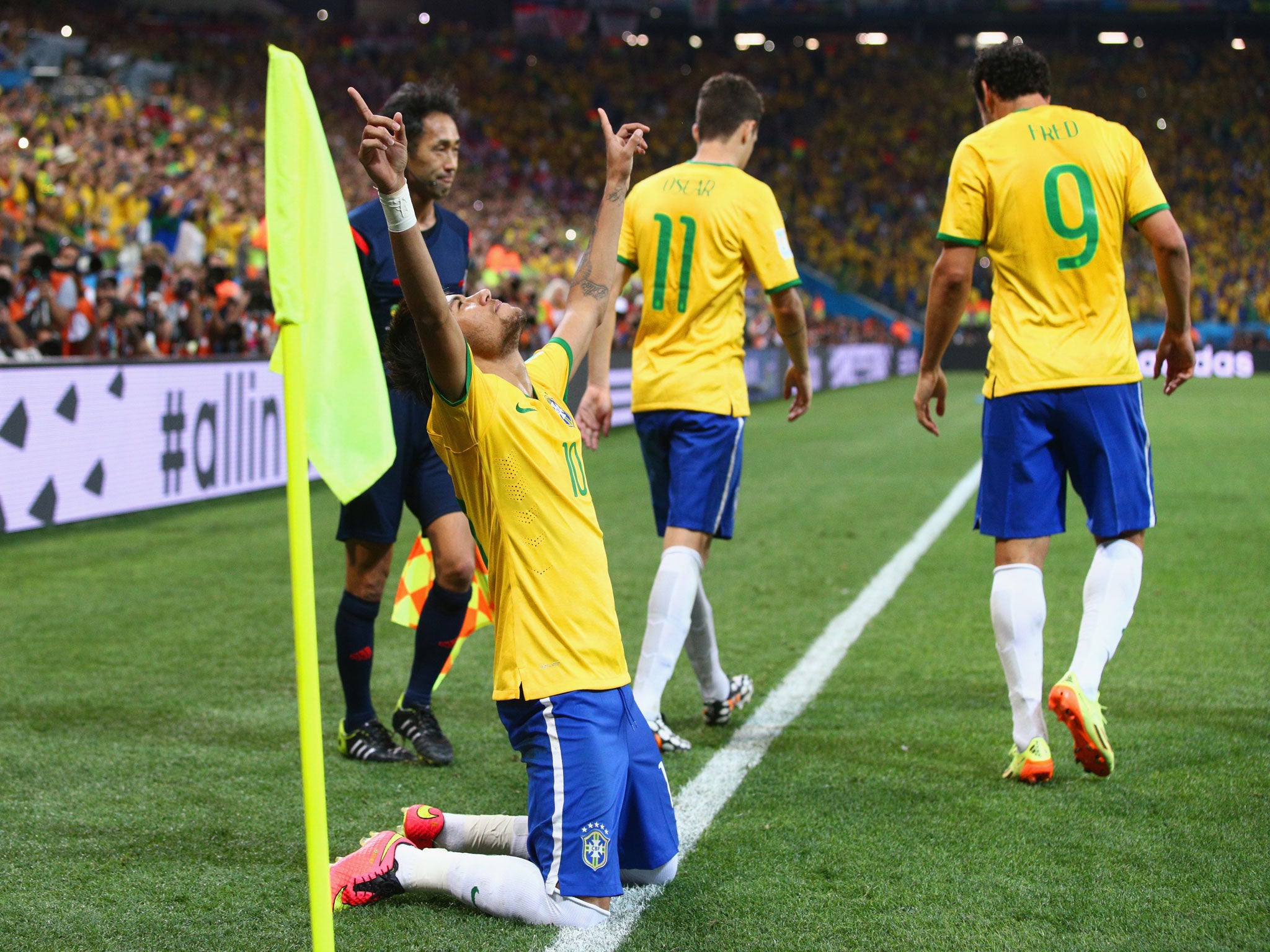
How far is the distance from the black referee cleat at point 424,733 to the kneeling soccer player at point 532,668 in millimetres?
949

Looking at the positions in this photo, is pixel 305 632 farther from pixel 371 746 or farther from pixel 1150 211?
pixel 1150 211

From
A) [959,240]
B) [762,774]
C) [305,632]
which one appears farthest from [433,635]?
[305,632]

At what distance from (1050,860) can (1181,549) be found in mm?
5303

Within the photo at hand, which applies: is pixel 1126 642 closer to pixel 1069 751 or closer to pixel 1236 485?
pixel 1069 751

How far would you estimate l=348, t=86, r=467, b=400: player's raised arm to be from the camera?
7.66 ft

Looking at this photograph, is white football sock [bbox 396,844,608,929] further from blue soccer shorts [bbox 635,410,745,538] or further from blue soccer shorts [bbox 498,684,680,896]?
blue soccer shorts [bbox 635,410,745,538]

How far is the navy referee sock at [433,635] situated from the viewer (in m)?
4.12

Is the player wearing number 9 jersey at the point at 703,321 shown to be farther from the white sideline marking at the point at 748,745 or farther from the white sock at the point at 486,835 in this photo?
the white sock at the point at 486,835

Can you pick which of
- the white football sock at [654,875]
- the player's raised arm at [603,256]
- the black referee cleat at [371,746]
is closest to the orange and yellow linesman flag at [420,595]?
the black referee cleat at [371,746]

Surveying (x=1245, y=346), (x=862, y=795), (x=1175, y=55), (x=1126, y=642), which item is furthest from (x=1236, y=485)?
(x=1175, y=55)

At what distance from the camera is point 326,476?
1.98 m

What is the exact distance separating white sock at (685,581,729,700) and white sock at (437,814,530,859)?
4.78 ft

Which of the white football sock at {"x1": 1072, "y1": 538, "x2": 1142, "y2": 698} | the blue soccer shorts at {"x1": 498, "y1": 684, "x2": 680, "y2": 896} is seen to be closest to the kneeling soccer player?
the blue soccer shorts at {"x1": 498, "y1": 684, "x2": 680, "y2": 896}

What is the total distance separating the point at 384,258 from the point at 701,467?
3.96ft
